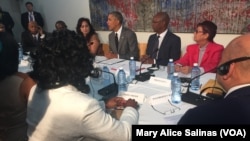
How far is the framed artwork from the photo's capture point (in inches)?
133

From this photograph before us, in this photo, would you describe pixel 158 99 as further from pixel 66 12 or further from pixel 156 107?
pixel 66 12

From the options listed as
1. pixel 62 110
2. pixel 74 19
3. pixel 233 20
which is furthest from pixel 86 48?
pixel 74 19

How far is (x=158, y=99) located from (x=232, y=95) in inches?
33.5

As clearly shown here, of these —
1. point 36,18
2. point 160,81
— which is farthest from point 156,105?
point 36,18

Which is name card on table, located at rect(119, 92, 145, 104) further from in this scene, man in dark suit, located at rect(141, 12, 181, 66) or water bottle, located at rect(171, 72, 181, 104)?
man in dark suit, located at rect(141, 12, 181, 66)

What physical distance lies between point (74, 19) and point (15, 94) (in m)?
4.34

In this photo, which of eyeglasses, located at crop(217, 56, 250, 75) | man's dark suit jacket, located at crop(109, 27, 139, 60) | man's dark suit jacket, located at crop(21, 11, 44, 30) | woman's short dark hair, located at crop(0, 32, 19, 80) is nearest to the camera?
eyeglasses, located at crop(217, 56, 250, 75)

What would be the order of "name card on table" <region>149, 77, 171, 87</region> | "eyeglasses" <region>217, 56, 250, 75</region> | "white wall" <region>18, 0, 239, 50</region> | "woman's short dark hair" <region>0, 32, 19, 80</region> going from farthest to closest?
"white wall" <region>18, 0, 239, 50</region>
"name card on table" <region>149, 77, 171, 87</region>
"woman's short dark hair" <region>0, 32, 19, 80</region>
"eyeglasses" <region>217, 56, 250, 75</region>

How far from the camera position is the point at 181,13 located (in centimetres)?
387

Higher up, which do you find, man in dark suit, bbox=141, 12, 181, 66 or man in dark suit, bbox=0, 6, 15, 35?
man in dark suit, bbox=0, 6, 15, 35

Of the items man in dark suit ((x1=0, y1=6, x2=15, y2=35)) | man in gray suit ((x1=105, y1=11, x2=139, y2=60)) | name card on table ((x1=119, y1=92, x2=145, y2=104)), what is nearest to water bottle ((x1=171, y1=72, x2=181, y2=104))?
name card on table ((x1=119, y1=92, x2=145, y2=104))

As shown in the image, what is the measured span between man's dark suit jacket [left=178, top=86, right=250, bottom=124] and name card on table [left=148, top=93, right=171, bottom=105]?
82 centimetres

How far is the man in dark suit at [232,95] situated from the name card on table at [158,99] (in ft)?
2.26

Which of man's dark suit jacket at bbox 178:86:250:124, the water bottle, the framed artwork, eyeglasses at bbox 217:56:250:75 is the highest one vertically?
the framed artwork
